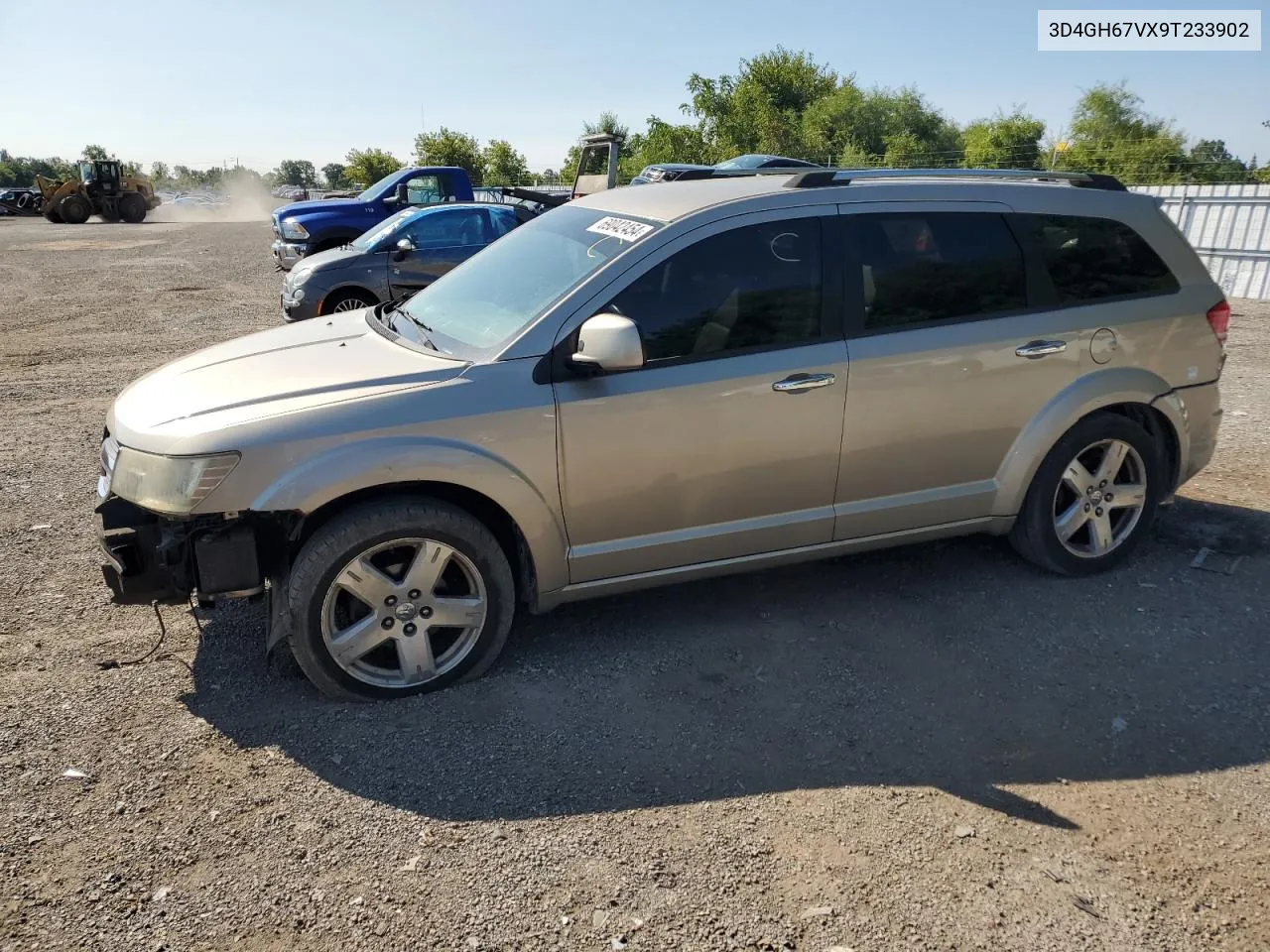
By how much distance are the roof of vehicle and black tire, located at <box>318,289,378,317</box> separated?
21.2ft

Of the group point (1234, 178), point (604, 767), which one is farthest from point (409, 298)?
point (1234, 178)

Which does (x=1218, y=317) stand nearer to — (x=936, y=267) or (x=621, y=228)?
(x=936, y=267)

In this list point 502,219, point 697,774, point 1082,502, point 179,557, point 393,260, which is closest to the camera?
point 697,774

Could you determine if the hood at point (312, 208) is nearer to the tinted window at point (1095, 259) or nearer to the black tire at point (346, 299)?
the black tire at point (346, 299)

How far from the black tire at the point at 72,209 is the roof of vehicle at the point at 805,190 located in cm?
4157

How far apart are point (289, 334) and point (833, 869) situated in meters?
3.32

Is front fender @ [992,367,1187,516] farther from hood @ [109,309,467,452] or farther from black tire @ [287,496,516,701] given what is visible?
hood @ [109,309,467,452]

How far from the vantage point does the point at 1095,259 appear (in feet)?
14.3

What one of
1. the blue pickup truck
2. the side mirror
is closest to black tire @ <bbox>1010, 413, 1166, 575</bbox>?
the side mirror

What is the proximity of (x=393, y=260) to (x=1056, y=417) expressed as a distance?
820 cm

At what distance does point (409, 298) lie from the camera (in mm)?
4695

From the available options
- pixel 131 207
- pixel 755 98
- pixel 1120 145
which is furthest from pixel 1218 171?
pixel 131 207

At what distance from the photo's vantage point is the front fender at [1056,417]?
4.23 m

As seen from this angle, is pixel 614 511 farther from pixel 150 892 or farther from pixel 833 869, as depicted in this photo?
pixel 150 892
